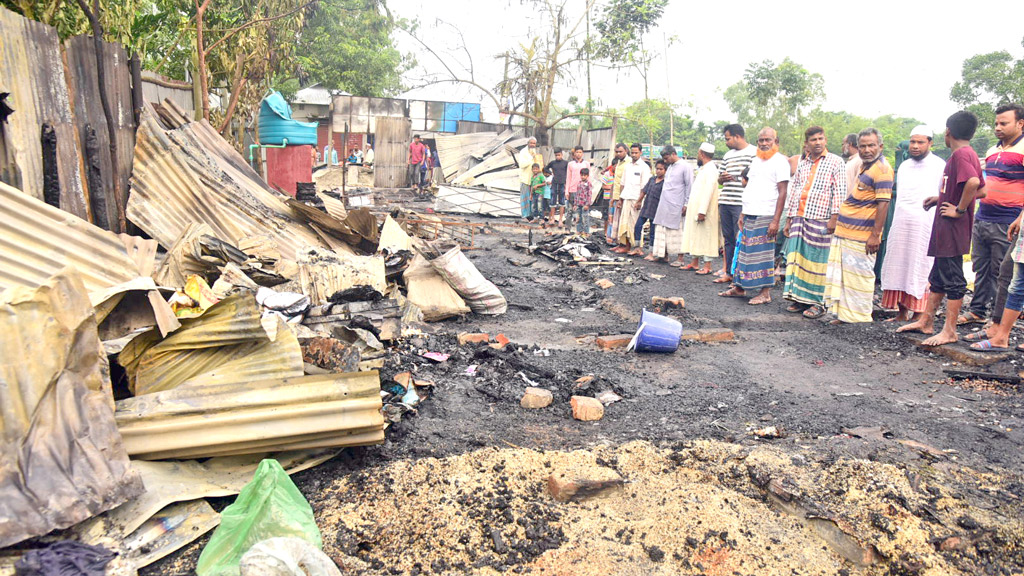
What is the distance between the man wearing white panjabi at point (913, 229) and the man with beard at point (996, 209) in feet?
1.16

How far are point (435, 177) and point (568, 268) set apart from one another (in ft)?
52.2

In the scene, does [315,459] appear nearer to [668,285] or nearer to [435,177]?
[668,285]

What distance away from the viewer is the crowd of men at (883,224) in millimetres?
4648

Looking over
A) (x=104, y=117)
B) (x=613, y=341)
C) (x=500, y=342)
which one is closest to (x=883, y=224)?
(x=613, y=341)

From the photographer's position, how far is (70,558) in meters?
1.85

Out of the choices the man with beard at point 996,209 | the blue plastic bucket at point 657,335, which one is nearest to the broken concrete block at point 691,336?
the blue plastic bucket at point 657,335

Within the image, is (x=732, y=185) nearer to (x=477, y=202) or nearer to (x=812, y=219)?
(x=812, y=219)

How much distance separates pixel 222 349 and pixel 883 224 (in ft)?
16.4

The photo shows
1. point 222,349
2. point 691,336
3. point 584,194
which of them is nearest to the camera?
point 222,349

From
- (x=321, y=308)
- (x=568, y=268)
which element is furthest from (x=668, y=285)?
(x=321, y=308)

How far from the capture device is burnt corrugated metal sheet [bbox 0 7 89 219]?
11.7 feet

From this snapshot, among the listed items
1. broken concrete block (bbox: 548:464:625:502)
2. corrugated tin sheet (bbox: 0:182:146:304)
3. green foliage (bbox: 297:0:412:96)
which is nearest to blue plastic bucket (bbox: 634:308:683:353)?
broken concrete block (bbox: 548:464:625:502)

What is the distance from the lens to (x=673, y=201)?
8906 millimetres

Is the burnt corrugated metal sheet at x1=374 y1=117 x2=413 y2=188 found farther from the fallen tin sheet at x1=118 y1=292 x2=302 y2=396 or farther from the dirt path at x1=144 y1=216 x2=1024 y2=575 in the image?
the fallen tin sheet at x1=118 y1=292 x2=302 y2=396
